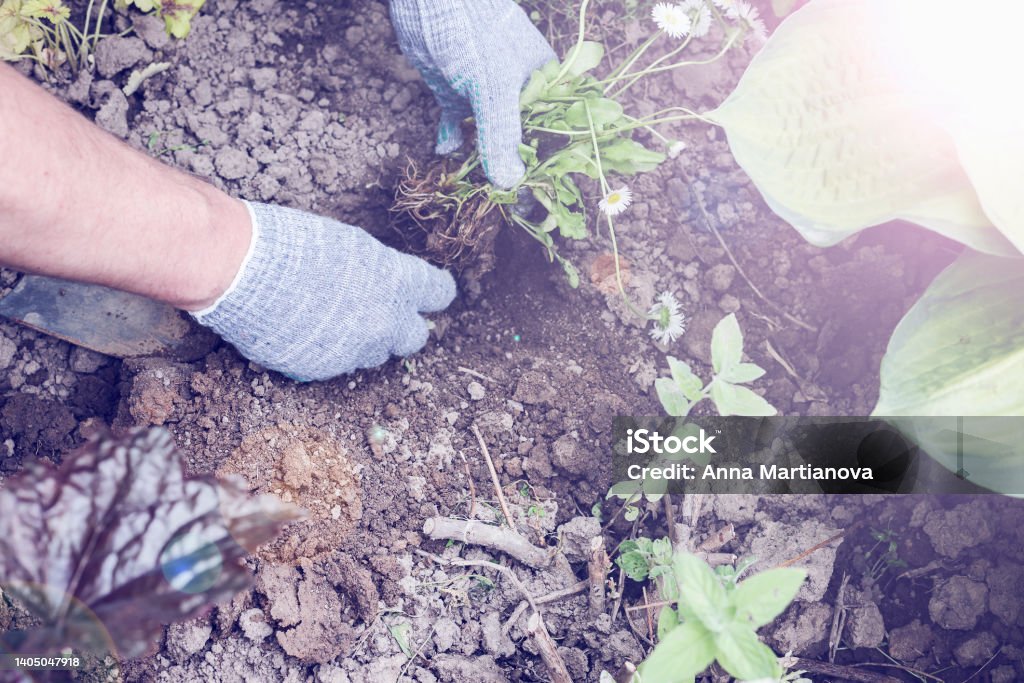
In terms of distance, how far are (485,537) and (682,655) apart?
528 mm

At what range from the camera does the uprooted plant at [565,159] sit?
4.40 feet

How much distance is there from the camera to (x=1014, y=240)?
103 centimetres

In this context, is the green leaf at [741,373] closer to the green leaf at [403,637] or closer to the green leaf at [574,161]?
the green leaf at [574,161]

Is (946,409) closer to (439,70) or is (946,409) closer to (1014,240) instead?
(1014,240)

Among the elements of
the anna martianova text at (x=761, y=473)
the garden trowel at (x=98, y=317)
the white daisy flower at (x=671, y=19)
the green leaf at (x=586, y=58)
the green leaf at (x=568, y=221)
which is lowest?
the anna martianova text at (x=761, y=473)

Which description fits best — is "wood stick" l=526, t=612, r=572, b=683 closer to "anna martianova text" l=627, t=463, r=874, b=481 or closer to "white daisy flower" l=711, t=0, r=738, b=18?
"anna martianova text" l=627, t=463, r=874, b=481

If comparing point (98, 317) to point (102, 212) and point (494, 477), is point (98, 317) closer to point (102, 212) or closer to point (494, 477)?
point (102, 212)

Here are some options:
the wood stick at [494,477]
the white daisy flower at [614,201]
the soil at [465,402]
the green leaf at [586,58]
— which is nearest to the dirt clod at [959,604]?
the soil at [465,402]

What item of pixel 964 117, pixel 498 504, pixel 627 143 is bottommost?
pixel 498 504

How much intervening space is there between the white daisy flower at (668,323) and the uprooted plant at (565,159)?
0.12 m

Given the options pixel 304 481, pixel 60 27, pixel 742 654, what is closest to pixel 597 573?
pixel 742 654

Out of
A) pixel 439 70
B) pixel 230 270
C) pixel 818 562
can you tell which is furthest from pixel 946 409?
pixel 230 270

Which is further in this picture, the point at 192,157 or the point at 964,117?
the point at 192,157

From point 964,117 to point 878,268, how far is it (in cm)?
42
